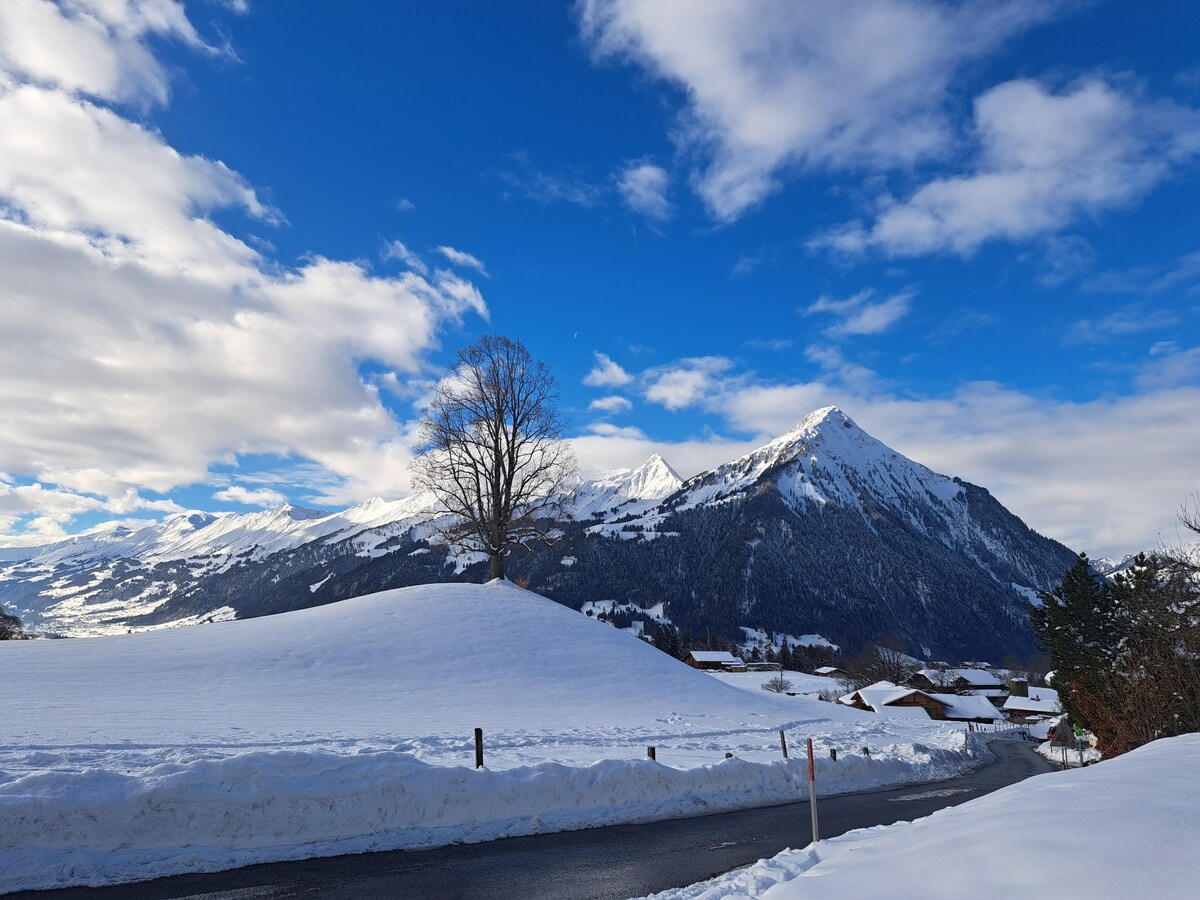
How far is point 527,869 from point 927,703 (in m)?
92.0

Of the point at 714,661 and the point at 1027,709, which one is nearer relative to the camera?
the point at 1027,709

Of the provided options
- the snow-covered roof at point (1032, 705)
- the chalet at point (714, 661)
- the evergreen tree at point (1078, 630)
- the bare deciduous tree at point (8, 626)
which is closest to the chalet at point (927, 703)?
the snow-covered roof at point (1032, 705)

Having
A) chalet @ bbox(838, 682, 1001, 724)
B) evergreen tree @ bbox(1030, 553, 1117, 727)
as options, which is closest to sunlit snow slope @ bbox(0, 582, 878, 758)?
evergreen tree @ bbox(1030, 553, 1117, 727)

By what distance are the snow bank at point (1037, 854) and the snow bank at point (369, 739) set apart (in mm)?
4492

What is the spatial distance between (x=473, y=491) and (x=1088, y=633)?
33185 mm

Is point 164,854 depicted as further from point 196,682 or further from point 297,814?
point 196,682

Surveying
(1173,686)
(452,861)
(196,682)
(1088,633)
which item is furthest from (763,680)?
(452,861)

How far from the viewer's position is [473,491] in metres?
34.2

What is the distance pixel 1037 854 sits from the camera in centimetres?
484

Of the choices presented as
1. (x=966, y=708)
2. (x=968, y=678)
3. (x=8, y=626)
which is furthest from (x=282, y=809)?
(x=968, y=678)

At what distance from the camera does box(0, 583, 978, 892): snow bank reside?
8.34 m

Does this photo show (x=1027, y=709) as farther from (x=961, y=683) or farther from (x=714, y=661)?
(x=714, y=661)

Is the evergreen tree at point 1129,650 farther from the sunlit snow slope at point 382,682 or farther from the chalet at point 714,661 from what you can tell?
the chalet at point 714,661

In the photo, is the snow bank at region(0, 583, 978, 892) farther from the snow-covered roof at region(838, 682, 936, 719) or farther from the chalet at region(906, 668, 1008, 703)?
the chalet at region(906, 668, 1008, 703)
